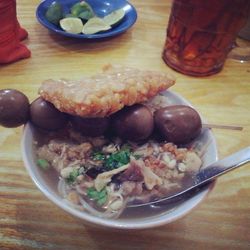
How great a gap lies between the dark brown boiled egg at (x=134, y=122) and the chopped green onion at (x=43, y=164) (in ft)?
0.45

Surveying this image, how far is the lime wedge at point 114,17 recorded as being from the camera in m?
1.14

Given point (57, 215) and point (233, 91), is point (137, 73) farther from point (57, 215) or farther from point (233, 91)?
point (233, 91)

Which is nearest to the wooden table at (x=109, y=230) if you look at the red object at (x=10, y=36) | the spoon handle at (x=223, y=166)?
the red object at (x=10, y=36)

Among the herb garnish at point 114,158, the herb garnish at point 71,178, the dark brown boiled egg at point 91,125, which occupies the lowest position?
the herb garnish at point 71,178

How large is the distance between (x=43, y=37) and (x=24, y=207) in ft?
2.17

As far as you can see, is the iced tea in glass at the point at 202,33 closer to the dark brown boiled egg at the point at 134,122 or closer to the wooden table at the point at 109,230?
the wooden table at the point at 109,230

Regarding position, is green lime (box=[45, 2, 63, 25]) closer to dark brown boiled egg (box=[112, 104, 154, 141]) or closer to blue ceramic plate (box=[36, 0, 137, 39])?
blue ceramic plate (box=[36, 0, 137, 39])

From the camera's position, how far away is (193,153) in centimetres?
62

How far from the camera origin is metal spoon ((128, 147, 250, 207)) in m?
0.52

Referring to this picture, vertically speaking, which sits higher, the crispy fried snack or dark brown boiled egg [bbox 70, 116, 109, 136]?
the crispy fried snack

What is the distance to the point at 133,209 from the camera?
0.56 metres

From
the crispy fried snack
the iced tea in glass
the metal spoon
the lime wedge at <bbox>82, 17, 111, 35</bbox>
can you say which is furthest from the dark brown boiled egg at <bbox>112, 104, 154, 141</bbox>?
the lime wedge at <bbox>82, 17, 111, 35</bbox>

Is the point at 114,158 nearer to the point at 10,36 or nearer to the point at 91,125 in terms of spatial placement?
the point at 91,125

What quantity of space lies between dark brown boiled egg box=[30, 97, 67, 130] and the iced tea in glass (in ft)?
1.75
